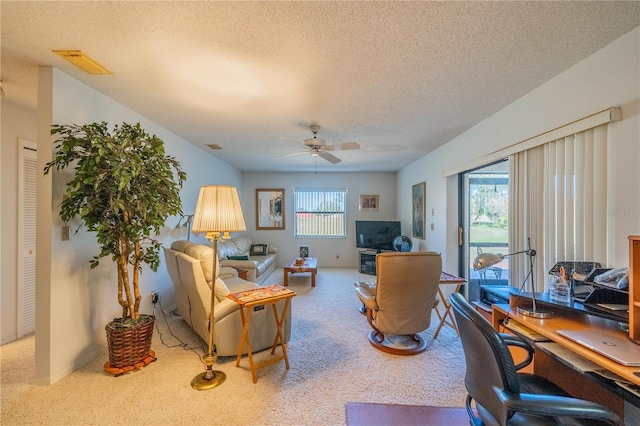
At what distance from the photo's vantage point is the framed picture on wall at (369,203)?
256 inches

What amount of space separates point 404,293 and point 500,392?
4.44 feet

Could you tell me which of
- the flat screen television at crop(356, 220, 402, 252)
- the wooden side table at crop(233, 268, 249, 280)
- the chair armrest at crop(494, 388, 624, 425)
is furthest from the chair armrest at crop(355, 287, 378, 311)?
the flat screen television at crop(356, 220, 402, 252)

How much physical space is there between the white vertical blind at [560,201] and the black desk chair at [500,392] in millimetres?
1282

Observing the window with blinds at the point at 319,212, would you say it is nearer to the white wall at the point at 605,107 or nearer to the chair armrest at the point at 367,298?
the chair armrest at the point at 367,298

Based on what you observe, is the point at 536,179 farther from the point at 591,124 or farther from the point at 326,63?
the point at 326,63

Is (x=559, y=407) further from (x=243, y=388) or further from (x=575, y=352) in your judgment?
(x=243, y=388)

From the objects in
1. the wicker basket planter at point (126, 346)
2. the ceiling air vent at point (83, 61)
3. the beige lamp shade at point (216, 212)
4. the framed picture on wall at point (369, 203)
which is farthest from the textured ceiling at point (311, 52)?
the framed picture on wall at point (369, 203)

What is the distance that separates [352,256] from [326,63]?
17.1 feet

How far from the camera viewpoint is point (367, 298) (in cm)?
254

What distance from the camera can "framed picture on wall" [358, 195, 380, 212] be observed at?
6.51 meters

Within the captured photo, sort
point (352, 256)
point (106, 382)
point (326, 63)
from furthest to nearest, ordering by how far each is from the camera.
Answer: point (352, 256)
point (106, 382)
point (326, 63)


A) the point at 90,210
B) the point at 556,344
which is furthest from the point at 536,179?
the point at 90,210

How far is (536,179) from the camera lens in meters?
2.24

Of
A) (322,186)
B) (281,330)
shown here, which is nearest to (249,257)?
(322,186)
